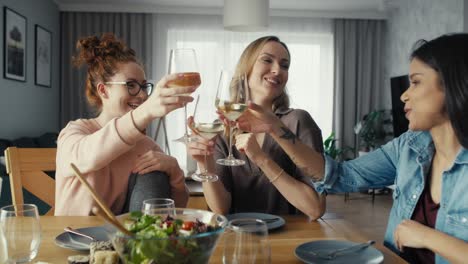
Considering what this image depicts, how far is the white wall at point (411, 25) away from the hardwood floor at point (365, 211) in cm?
169

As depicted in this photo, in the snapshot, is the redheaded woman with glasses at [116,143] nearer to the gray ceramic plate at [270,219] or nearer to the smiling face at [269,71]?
the gray ceramic plate at [270,219]

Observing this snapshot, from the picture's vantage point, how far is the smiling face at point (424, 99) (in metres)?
1.34

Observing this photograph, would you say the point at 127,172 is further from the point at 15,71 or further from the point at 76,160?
the point at 15,71

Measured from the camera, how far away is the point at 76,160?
1.45 m

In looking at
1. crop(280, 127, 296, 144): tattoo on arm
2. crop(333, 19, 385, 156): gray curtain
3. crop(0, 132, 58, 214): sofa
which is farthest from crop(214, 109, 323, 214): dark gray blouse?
crop(333, 19, 385, 156): gray curtain

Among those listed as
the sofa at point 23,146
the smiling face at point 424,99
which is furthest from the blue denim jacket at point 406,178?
the sofa at point 23,146

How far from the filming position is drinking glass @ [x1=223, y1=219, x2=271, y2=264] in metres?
0.83

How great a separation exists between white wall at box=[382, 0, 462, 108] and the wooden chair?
447cm

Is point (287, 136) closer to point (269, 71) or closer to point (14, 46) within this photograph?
point (269, 71)

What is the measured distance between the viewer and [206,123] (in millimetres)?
1342

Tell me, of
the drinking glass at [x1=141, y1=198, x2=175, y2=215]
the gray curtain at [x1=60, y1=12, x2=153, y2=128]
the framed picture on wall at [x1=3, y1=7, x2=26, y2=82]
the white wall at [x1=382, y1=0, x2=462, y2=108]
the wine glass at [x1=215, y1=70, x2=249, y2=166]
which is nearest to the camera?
the drinking glass at [x1=141, y1=198, x2=175, y2=215]

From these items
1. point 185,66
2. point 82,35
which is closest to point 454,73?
point 185,66

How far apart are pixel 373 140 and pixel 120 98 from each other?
5292mm

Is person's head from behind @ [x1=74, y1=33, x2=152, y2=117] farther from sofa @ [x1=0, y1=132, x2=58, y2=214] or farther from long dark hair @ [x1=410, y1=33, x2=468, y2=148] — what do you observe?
sofa @ [x1=0, y1=132, x2=58, y2=214]
